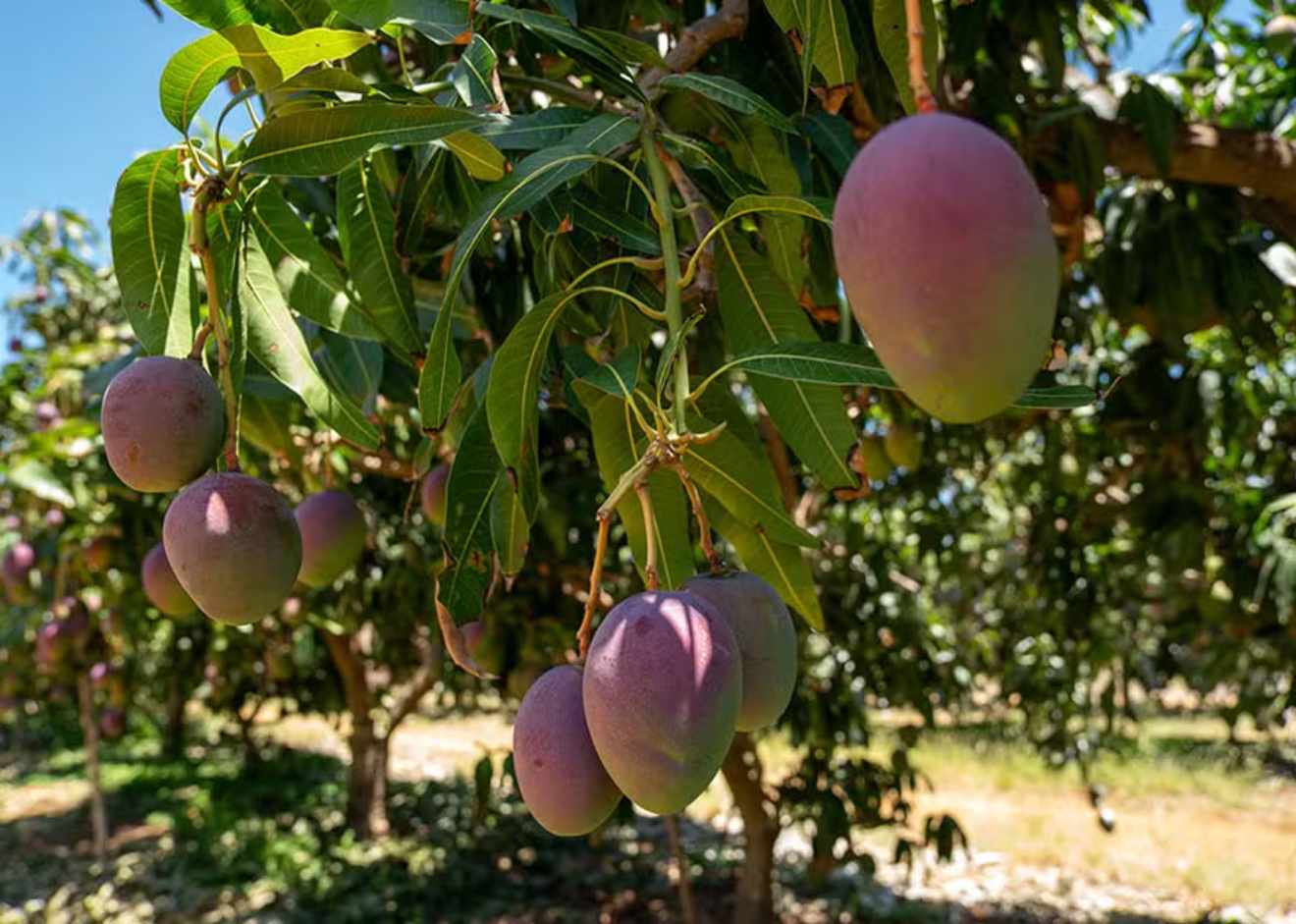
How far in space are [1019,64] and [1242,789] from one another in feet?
33.7

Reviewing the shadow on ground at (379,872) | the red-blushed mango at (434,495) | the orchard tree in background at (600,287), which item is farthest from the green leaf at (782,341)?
the shadow on ground at (379,872)

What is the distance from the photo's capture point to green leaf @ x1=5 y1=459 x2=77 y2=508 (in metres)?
2.98

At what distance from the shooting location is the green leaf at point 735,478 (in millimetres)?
824

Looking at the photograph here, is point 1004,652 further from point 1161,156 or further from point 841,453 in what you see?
point 841,453

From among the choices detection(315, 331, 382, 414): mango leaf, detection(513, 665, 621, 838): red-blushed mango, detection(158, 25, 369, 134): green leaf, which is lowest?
detection(513, 665, 621, 838): red-blushed mango

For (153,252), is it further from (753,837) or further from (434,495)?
(753,837)

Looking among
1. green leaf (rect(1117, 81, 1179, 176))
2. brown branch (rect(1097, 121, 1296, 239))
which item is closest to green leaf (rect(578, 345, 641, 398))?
green leaf (rect(1117, 81, 1179, 176))

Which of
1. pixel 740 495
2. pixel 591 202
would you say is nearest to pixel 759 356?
pixel 740 495

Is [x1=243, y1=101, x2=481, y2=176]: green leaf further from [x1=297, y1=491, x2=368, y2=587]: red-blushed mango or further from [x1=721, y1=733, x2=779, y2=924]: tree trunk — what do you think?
[x1=721, y1=733, x2=779, y2=924]: tree trunk

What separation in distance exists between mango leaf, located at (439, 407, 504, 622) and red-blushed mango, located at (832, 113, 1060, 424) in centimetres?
51

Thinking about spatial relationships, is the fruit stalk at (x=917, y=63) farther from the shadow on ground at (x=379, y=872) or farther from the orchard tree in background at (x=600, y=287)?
the shadow on ground at (x=379, y=872)

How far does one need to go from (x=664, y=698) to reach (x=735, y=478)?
26cm

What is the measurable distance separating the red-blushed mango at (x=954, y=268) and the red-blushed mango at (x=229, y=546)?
500mm

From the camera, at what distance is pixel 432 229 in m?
1.33
